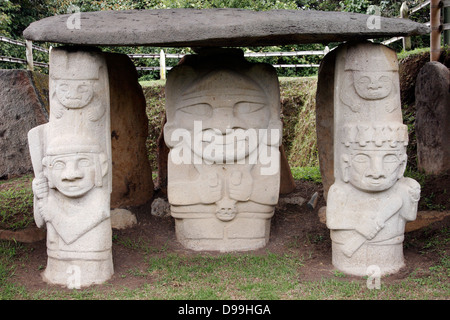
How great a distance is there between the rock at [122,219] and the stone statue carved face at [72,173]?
1.49 m

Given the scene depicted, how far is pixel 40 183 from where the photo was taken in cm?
417

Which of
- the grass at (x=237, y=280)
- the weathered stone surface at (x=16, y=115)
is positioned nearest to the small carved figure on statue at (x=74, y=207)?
the grass at (x=237, y=280)

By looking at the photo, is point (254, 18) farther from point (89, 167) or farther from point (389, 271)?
point (389, 271)

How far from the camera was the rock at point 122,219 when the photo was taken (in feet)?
18.2

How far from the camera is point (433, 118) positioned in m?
6.31

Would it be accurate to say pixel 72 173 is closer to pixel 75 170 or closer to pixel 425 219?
pixel 75 170

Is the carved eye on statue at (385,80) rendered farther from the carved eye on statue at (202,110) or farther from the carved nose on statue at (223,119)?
the carved eye on statue at (202,110)

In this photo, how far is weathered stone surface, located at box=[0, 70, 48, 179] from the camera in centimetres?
737

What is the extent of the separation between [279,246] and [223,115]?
54.1 inches

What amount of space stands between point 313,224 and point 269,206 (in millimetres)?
761

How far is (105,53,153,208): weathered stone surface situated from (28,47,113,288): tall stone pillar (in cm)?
168

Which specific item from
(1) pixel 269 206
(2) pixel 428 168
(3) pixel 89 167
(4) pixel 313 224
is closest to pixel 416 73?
(2) pixel 428 168

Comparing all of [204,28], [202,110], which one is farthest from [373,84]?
[202,110]

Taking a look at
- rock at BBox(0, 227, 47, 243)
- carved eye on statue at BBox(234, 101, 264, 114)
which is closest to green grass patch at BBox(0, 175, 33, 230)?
rock at BBox(0, 227, 47, 243)
